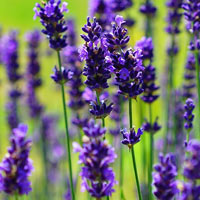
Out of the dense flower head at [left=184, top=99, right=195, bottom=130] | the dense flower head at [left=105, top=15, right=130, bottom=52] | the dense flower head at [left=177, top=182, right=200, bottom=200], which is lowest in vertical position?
the dense flower head at [left=177, top=182, right=200, bottom=200]

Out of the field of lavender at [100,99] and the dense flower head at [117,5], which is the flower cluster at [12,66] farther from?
the dense flower head at [117,5]

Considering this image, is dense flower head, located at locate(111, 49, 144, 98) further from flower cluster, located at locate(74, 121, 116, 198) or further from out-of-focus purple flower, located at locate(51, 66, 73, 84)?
out-of-focus purple flower, located at locate(51, 66, 73, 84)

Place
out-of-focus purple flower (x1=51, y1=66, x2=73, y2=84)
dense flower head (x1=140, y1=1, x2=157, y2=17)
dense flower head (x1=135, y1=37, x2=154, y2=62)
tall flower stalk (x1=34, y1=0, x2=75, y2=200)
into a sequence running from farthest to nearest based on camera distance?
dense flower head (x1=140, y1=1, x2=157, y2=17)
dense flower head (x1=135, y1=37, x2=154, y2=62)
out-of-focus purple flower (x1=51, y1=66, x2=73, y2=84)
tall flower stalk (x1=34, y1=0, x2=75, y2=200)

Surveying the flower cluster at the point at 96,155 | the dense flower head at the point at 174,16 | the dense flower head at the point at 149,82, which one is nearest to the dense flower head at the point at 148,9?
the dense flower head at the point at 174,16

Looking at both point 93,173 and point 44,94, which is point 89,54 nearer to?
point 93,173

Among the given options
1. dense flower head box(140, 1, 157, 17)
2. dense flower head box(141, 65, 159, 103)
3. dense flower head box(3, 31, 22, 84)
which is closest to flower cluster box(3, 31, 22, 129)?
dense flower head box(3, 31, 22, 84)

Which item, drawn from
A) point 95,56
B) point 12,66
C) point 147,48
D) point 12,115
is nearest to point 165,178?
point 95,56

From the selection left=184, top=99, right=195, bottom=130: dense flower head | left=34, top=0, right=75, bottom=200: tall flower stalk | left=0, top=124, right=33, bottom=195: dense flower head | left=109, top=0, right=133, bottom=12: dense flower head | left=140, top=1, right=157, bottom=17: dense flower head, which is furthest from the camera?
left=140, top=1, right=157, bottom=17: dense flower head
